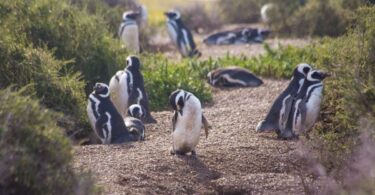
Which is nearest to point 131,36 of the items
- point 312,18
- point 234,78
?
point 234,78

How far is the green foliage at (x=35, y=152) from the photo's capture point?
7.24 meters

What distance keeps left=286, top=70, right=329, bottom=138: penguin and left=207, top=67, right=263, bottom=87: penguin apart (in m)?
3.61

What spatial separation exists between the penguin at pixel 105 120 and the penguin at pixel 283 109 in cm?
147

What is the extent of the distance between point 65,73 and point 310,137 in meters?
3.78

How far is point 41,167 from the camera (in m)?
7.33

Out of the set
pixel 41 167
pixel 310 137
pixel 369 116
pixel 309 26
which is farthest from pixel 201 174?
pixel 309 26

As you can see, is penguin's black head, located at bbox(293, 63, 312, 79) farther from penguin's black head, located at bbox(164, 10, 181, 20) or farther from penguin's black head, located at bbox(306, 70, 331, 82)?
penguin's black head, located at bbox(164, 10, 181, 20)

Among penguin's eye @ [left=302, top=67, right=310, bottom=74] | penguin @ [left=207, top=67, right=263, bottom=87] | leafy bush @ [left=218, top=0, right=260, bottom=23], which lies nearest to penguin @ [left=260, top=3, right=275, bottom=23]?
leafy bush @ [left=218, top=0, right=260, bottom=23]

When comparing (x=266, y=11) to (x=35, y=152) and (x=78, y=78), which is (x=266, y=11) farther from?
(x=35, y=152)

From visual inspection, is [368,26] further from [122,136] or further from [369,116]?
[122,136]

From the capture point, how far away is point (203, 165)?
9.70 m

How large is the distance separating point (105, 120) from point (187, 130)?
4.16ft

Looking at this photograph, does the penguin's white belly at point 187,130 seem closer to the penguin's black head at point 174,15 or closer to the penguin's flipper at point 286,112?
the penguin's flipper at point 286,112

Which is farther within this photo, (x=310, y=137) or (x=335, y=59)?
(x=335, y=59)
